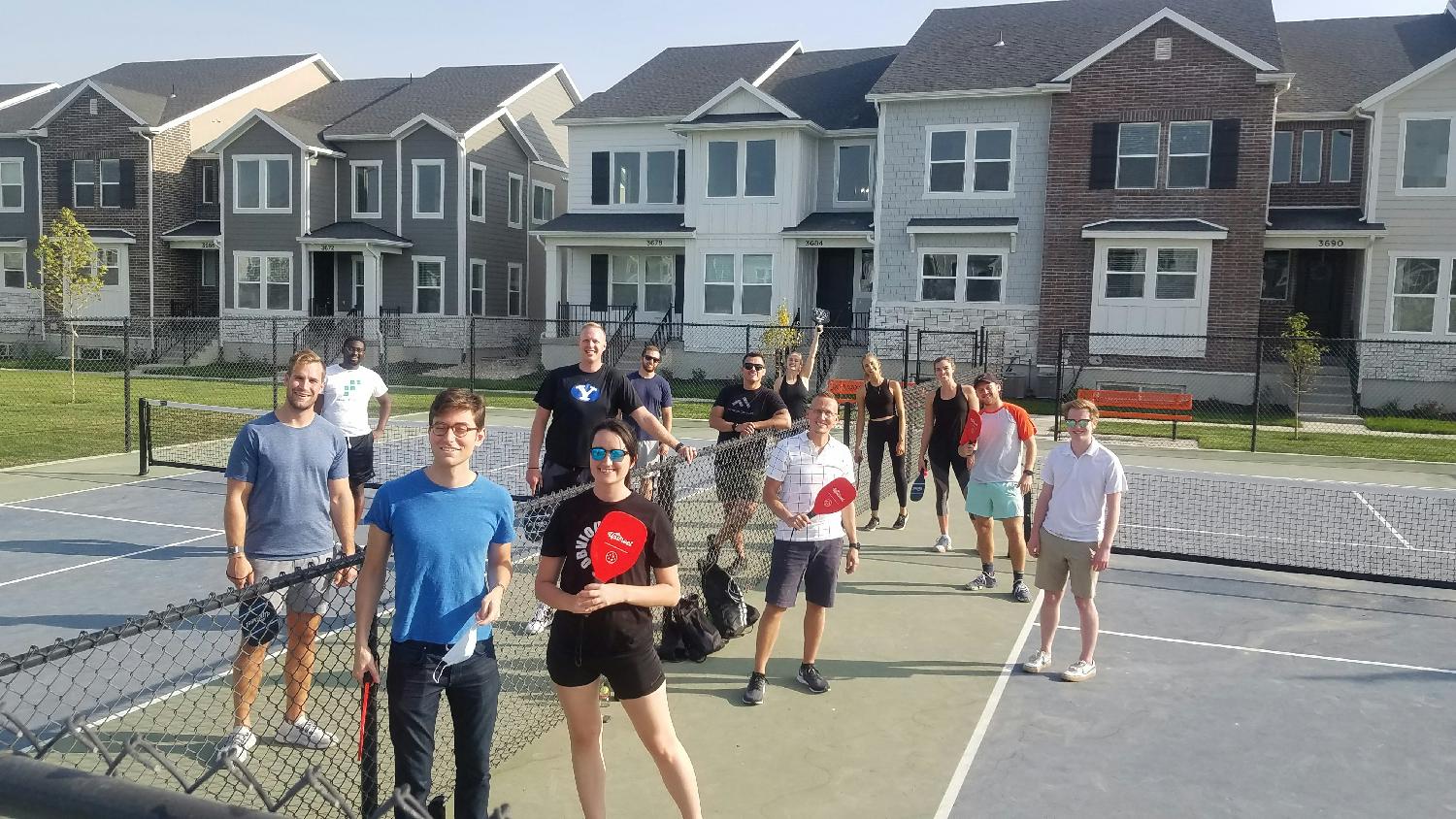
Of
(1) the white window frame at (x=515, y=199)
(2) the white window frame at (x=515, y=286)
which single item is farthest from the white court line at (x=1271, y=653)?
(1) the white window frame at (x=515, y=199)

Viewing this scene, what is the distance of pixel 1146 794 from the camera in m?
5.43

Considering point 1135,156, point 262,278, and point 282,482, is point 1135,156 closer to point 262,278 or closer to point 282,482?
point 282,482

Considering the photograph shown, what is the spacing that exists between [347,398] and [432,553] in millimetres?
5599

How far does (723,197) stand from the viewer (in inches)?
1241

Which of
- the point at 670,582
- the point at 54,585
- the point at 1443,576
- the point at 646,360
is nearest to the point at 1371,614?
the point at 1443,576

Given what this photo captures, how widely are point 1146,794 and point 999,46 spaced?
27048 mm

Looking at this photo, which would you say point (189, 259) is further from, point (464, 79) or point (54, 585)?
point (54, 585)

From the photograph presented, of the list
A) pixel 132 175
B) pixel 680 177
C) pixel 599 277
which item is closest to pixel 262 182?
pixel 132 175

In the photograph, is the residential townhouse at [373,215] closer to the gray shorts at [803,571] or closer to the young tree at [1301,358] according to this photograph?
the young tree at [1301,358]

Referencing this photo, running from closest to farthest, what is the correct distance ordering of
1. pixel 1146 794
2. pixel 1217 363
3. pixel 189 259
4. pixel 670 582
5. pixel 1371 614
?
pixel 670 582 < pixel 1146 794 < pixel 1371 614 < pixel 1217 363 < pixel 189 259

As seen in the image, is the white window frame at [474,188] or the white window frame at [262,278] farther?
the white window frame at [262,278]

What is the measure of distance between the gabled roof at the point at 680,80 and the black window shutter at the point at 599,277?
4364mm

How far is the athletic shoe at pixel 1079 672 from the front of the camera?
7.10 m

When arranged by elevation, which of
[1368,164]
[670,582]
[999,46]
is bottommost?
[670,582]
